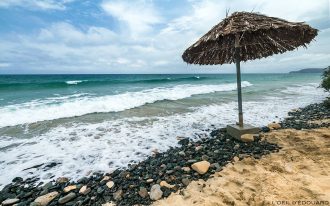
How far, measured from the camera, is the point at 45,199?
337cm

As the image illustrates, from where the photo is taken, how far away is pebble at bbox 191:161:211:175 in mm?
3776

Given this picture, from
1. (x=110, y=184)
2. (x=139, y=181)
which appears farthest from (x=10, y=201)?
(x=139, y=181)

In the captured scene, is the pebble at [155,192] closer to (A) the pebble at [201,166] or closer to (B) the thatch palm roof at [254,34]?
(A) the pebble at [201,166]

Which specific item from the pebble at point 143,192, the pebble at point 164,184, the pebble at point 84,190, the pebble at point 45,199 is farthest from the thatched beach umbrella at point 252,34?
the pebble at point 45,199

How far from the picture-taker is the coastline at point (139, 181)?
336 cm

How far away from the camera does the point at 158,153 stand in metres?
4.94

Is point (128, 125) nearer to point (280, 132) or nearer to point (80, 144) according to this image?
point (80, 144)

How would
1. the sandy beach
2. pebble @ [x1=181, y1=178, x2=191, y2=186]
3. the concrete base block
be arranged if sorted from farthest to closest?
the concrete base block, pebble @ [x1=181, y1=178, x2=191, y2=186], the sandy beach

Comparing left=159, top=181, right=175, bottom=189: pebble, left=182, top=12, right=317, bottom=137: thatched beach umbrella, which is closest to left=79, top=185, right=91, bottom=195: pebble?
left=159, top=181, right=175, bottom=189: pebble

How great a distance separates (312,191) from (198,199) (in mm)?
1516

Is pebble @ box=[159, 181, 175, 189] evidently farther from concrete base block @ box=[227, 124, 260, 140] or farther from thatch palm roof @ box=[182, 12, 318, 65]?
thatch palm roof @ box=[182, 12, 318, 65]

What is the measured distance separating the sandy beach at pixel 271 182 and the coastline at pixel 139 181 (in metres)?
0.14

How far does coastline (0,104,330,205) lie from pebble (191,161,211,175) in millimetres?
70

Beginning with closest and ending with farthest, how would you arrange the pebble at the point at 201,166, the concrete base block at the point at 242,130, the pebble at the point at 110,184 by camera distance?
1. the pebble at the point at 110,184
2. the pebble at the point at 201,166
3. the concrete base block at the point at 242,130
